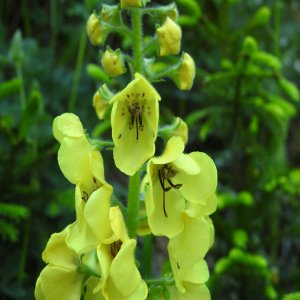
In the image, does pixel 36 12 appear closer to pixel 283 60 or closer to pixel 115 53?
pixel 283 60

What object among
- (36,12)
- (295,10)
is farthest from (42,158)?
(295,10)

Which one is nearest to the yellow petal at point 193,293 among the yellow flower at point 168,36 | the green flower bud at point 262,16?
the yellow flower at point 168,36

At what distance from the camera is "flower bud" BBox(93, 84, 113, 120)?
1.45 metres

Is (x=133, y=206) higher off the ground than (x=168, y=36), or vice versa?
(x=168, y=36)

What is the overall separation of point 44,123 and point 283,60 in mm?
1190

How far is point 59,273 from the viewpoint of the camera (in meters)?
1.39

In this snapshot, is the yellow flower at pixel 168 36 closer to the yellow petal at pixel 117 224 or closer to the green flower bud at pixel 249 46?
the yellow petal at pixel 117 224

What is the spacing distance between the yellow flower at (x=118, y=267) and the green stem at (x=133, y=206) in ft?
0.30

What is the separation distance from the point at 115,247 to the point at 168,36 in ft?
1.53

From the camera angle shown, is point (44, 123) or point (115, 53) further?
point (44, 123)

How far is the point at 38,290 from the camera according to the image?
1413mm

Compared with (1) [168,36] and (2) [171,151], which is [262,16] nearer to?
(1) [168,36]

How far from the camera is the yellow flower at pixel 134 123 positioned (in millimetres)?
1349

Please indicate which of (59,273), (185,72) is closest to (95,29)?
(185,72)
